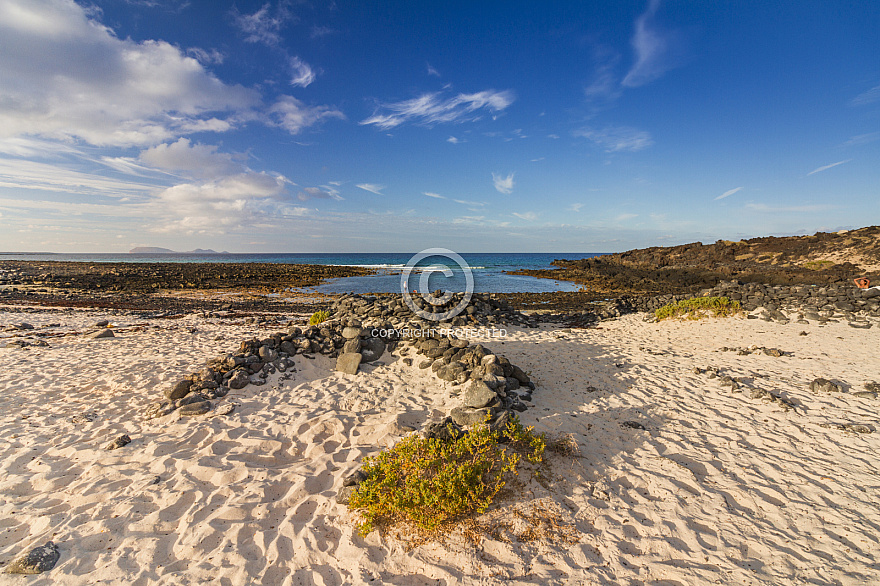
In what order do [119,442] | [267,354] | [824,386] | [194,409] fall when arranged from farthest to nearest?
[267,354]
[824,386]
[194,409]
[119,442]

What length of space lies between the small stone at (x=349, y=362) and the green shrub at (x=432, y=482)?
400 centimetres

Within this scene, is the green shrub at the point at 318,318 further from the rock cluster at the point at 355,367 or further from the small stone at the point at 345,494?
the small stone at the point at 345,494

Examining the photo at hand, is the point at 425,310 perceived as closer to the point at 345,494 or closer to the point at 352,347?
the point at 352,347

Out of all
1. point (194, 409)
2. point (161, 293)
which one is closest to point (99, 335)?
point (194, 409)

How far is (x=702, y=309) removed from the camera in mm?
15711

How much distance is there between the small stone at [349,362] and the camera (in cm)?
852

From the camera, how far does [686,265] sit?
42.1 meters

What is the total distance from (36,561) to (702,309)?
19.7 m

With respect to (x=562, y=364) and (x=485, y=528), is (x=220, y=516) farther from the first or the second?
(x=562, y=364)

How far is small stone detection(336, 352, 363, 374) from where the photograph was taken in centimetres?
852

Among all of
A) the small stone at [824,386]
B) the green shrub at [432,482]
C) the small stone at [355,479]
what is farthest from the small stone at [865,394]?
the small stone at [355,479]

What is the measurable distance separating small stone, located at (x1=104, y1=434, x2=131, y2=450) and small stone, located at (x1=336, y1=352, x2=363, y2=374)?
156 inches

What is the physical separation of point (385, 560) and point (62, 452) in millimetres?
5102

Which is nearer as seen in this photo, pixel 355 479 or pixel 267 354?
pixel 355 479
